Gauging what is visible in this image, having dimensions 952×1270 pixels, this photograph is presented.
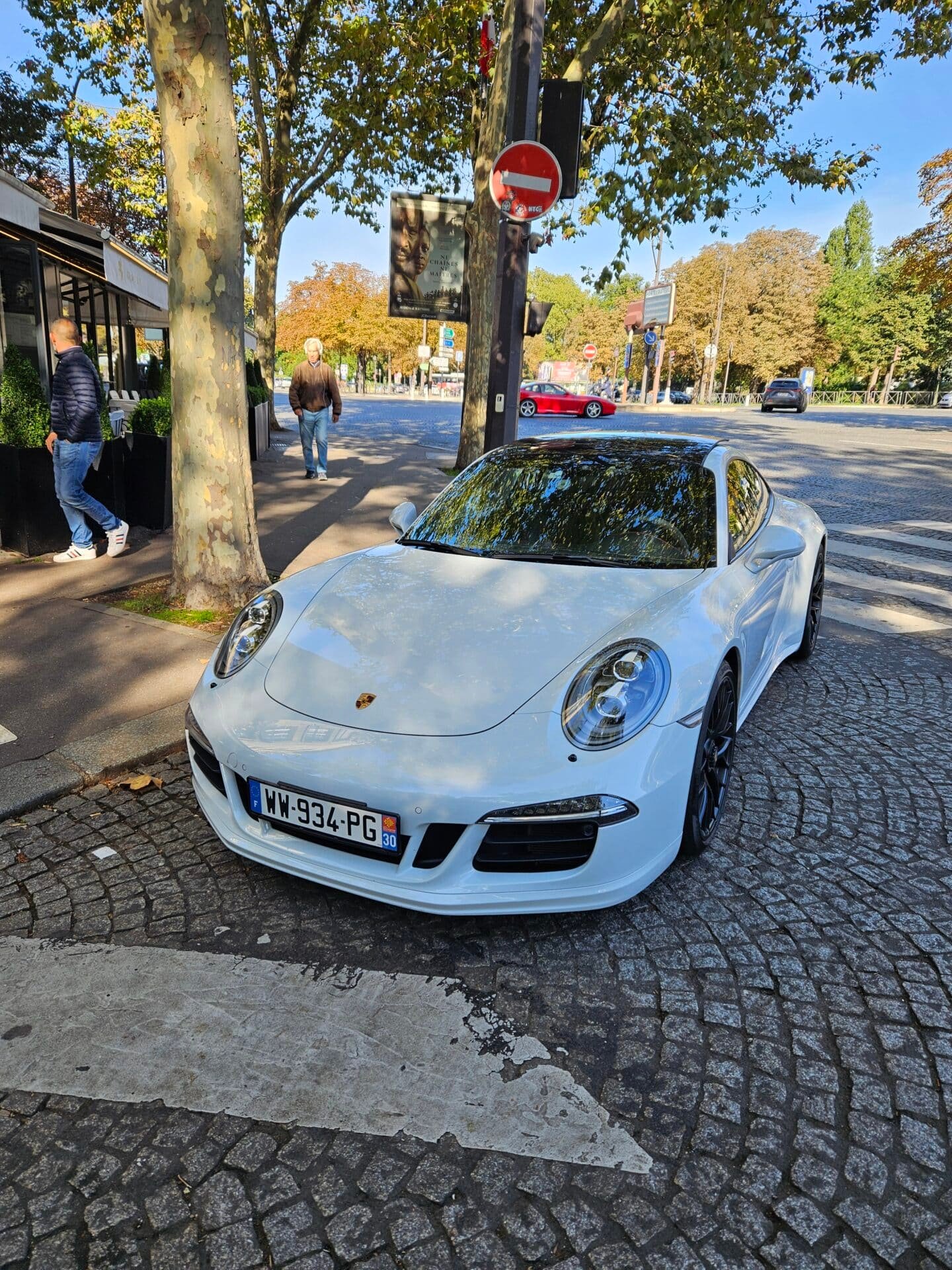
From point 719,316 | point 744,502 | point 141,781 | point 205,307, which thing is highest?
point 719,316

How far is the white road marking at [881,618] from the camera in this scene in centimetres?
627

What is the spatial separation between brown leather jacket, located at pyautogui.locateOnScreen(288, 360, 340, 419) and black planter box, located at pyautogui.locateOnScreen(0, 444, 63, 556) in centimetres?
541

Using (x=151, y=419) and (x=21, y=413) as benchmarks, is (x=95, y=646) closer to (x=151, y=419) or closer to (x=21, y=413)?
(x=21, y=413)

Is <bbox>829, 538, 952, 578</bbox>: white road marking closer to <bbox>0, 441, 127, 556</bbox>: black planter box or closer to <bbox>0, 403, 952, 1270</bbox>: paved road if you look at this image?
<bbox>0, 403, 952, 1270</bbox>: paved road

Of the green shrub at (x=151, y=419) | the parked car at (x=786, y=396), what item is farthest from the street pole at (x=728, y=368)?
the green shrub at (x=151, y=419)

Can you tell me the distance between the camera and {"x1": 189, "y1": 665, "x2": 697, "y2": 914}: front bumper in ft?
7.86

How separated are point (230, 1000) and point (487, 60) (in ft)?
43.5

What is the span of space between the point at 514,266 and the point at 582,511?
14.2 feet

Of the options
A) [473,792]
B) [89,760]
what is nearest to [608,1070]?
[473,792]

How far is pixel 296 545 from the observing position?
8055 mm

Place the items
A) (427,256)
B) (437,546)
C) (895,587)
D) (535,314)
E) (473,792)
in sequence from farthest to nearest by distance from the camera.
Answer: (427,256), (895,587), (535,314), (437,546), (473,792)

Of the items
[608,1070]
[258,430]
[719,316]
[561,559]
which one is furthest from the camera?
[719,316]

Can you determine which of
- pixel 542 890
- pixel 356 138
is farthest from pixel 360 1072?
pixel 356 138

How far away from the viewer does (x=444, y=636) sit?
293 cm
